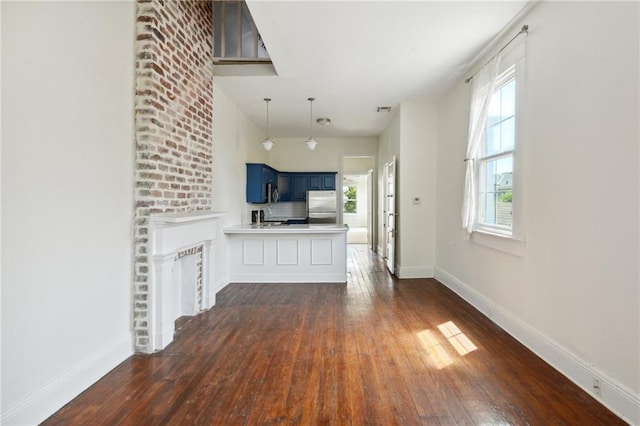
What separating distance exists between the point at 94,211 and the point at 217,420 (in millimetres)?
1590

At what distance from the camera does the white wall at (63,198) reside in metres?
1.56

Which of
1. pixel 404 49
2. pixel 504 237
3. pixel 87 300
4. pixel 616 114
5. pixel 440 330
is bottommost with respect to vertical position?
pixel 440 330

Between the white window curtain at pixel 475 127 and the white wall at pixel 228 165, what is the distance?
313 cm

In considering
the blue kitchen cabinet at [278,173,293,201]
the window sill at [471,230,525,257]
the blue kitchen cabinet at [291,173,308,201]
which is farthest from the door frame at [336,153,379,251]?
the window sill at [471,230,525,257]

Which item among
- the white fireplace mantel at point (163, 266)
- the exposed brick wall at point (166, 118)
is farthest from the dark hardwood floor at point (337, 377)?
the exposed brick wall at point (166, 118)

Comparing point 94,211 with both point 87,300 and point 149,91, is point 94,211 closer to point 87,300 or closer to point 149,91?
point 87,300

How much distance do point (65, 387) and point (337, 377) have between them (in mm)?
1735

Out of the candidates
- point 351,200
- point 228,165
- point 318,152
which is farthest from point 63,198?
point 351,200

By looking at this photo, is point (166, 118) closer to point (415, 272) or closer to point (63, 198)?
point (63, 198)

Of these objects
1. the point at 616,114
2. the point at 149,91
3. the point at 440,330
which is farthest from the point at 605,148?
the point at 149,91

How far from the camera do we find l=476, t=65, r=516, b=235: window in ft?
9.64

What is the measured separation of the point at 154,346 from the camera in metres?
2.56

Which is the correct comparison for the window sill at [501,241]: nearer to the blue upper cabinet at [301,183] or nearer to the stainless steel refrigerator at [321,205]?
the stainless steel refrigerator at [321,205]

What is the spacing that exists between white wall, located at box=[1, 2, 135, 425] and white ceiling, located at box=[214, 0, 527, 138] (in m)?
1.29
